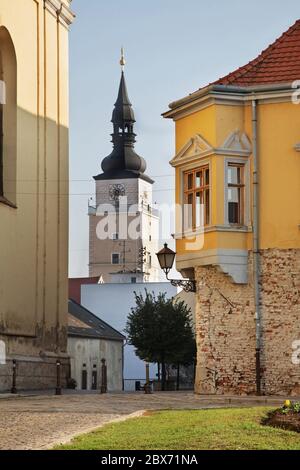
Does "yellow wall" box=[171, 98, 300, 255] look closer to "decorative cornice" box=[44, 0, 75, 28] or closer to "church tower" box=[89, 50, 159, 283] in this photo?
"decorative cornice" box=[44, 0, 75, 28]

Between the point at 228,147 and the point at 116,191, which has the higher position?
the point at 116,191

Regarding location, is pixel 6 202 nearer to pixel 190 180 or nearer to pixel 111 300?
pixel 190 180

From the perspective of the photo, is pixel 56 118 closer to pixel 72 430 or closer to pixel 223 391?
pixel 223 391

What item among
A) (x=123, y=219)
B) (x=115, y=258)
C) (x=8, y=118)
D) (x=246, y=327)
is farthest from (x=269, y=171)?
(x=123, y=219)

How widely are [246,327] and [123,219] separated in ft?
411

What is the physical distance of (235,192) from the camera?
28016mm

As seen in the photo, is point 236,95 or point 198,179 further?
point 198,179

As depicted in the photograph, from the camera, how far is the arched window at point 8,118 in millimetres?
33344

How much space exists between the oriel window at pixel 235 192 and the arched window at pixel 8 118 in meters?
7.93

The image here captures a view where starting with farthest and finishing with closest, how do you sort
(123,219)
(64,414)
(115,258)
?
(123,219) < (115,258) < (64,414)

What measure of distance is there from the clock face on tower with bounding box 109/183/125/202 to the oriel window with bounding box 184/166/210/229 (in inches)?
4668

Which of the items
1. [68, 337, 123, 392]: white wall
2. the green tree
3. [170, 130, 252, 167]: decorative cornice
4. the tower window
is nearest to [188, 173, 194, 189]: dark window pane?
[170, 130, 252, 167]: decorative cornice

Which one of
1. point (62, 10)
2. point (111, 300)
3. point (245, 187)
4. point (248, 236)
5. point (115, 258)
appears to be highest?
point (115, 258)
